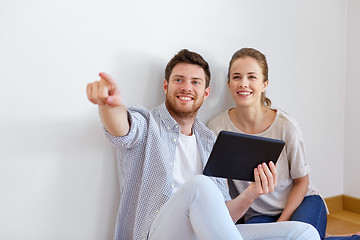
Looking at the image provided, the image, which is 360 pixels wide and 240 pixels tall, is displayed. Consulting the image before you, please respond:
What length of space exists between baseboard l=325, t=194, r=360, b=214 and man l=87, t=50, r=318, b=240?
40.2 inches

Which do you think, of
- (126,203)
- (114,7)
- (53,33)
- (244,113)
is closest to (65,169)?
(126,203)

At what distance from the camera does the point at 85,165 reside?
1278 millimetres

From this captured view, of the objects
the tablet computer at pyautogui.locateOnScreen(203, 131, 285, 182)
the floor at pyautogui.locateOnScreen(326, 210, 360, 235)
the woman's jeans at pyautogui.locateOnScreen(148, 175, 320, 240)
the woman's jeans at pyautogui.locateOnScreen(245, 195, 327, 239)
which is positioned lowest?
the floor at pyautogui.locateOnScreen(326, 210, 360, 235)

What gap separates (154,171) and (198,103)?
12.5 inches

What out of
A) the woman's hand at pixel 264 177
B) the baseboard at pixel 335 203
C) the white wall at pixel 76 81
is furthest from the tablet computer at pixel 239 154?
the baseboard at pixel 335 203

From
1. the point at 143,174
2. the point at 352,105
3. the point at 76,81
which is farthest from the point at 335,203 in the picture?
the point at 76,81

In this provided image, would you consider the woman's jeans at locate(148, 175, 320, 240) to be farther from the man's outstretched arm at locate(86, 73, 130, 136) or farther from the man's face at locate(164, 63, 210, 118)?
the man's face at locate(164, 63, 210, 118)

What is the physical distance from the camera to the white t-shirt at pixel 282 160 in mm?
1569

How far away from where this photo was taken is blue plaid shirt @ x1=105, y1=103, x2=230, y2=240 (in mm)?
1178

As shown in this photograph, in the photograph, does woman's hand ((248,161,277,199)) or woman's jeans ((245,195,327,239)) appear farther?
woman's jeans ((245,195,327,239))

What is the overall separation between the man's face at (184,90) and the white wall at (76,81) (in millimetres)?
117

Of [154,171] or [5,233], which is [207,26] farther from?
[5,233]

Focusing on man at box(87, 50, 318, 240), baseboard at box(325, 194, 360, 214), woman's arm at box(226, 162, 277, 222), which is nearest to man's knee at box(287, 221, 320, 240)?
man at box(87, 50, 318, 240)

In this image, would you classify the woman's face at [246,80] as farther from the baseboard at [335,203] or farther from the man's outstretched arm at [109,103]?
the baseboard at [335,203]
